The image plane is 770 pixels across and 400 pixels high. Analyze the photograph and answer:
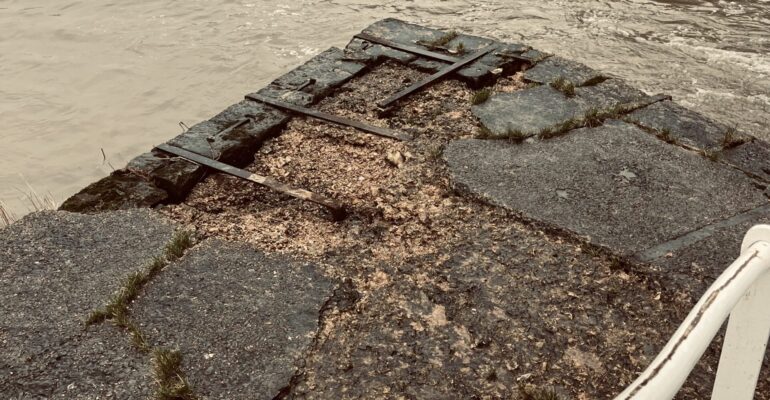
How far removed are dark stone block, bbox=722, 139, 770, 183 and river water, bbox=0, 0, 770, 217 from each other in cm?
186

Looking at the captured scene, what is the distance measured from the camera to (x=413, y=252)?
291 centimetres

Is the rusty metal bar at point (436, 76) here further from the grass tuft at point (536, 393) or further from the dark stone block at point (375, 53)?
the grass tuft at point (536, 393)

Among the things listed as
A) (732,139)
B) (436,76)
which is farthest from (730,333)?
(436,76)

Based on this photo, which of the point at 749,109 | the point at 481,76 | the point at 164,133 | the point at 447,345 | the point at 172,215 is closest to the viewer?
the point at 447,345

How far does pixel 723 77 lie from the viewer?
601cm

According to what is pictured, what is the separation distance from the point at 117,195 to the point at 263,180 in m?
0.72

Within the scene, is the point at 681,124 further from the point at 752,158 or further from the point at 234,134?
the point at 234,134

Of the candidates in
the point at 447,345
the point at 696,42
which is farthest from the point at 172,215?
the point at 696,42

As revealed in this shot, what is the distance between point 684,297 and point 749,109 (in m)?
3.72

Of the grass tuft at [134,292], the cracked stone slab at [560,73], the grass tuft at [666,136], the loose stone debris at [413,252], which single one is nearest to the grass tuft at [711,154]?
the loose stone debris at [413,252]

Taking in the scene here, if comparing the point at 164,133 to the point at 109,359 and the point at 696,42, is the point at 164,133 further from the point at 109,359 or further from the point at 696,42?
the point at 696,42

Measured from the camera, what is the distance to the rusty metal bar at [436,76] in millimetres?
4125

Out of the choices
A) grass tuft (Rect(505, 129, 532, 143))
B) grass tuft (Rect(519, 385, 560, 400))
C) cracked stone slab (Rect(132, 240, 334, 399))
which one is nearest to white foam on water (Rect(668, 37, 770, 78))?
grass tuft (Rect(505, 129, 532, 143))

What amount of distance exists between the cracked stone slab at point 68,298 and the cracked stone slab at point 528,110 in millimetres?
1929
